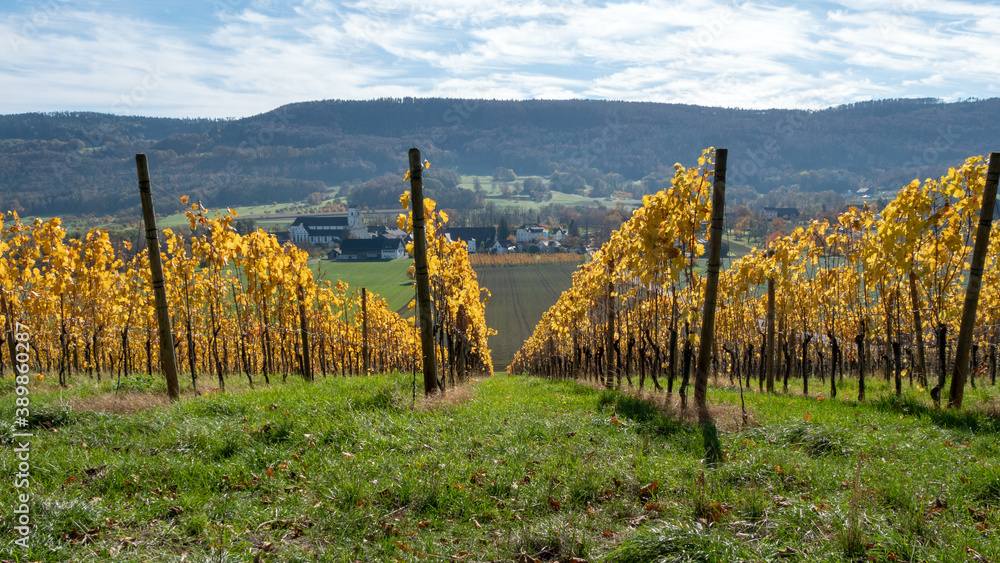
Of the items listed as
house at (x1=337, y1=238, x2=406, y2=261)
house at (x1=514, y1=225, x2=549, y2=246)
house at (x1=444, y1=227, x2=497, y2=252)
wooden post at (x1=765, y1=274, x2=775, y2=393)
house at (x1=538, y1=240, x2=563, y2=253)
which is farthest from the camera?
house at (x1=514, y1=225, x2=549, y2=246)

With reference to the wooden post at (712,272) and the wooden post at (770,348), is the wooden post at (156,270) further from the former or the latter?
the wooden post at (770,348)

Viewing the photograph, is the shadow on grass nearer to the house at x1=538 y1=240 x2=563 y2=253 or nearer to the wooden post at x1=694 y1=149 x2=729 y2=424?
the wooden post at x1=694 y1=149 x2=729 y2=424

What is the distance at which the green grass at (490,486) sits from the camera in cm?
298

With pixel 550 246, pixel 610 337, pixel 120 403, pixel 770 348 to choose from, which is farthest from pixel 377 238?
pixel 120 403

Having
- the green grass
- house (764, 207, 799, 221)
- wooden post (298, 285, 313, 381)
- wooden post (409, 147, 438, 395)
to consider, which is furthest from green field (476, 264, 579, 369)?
house (764, 207, 799, 221)

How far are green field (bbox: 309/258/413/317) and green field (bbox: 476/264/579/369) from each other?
867cm

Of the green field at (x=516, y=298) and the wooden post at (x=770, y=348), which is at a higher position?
the wooden post at (x=770, y=348)

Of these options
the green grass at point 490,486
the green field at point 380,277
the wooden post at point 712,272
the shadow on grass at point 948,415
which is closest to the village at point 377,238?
the green field at point 380,277

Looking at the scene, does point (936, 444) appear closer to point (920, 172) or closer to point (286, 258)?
point (286, 258)

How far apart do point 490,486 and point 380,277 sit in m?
61.1

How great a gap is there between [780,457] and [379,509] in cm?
324

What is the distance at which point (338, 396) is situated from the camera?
232 inches

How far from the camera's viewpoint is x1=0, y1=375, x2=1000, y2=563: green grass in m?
2.98

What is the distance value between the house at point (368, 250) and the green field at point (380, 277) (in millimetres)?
3702
